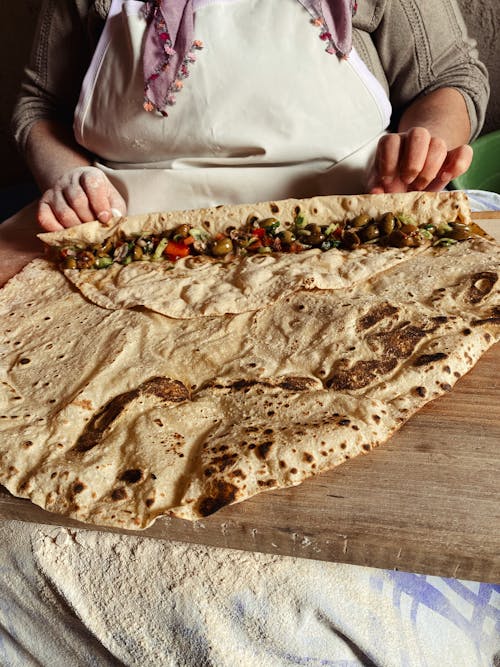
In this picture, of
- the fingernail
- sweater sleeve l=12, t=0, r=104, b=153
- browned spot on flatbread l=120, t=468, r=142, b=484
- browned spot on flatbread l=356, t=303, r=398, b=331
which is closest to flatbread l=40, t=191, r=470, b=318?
the fingernail

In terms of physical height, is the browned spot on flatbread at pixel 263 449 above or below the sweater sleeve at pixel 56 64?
below

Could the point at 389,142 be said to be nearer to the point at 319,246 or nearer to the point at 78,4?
the point at 319,246

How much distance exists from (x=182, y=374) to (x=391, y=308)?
1.63 ft

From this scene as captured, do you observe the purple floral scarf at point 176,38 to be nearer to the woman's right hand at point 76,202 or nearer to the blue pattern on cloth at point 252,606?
the woman's right hand at point 76,202

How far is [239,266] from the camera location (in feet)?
5.27

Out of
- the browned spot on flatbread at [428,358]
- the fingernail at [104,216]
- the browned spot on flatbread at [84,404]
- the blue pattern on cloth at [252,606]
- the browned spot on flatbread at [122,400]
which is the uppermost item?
the fingernail at [104,216]

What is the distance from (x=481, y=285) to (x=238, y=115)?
0.92 metres

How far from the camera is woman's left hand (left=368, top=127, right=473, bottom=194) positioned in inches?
61.9

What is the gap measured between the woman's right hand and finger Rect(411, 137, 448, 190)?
38.4 inches

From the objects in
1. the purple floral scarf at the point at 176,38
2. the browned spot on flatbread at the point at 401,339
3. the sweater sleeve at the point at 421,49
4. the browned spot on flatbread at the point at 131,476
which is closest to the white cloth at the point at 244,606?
the browned spot on flatbread at the point at 131,476

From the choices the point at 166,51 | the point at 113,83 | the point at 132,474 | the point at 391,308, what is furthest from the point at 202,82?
the point at 132,474

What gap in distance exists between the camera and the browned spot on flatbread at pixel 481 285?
1.33 m

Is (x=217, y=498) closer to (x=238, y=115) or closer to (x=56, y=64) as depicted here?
(x=238, y=115)

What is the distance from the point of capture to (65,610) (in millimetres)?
1164
